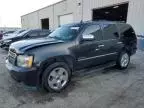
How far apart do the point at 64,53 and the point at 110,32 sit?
7.06 feet

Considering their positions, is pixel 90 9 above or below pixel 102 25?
above

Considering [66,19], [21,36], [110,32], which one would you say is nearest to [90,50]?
[110,32]

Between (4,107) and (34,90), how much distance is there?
871 millimetres

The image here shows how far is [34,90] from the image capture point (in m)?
3.85

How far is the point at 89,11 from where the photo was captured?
1547 centimetres

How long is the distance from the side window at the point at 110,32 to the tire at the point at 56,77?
1.87 m

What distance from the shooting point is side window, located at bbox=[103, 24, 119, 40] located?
4926 mm

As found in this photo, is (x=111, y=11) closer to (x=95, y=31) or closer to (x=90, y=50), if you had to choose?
(x=95, y=31)

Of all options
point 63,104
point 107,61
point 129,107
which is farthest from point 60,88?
point 107,61

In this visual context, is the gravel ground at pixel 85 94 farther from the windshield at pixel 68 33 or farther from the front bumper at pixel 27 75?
the windshield at pixel 68 33

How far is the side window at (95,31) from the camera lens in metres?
4.46

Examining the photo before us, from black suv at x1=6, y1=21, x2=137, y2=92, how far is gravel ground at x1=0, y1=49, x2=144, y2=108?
0.35 m

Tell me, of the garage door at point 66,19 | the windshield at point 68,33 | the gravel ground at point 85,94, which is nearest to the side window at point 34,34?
the gravel ground at point 85,94

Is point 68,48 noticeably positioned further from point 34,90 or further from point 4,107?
point 4,107
